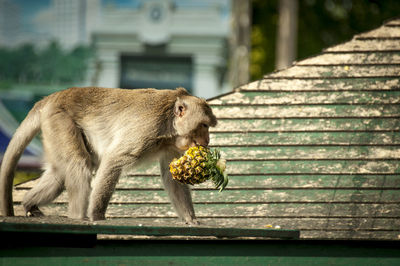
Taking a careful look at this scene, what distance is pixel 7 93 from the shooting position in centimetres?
1435

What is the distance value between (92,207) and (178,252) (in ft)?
3.05

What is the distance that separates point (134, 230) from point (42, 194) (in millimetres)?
1820

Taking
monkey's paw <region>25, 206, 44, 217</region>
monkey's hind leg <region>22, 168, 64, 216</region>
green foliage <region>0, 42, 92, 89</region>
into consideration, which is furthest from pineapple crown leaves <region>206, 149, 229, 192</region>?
green foliage <region>0, 42, 92, 89</region>

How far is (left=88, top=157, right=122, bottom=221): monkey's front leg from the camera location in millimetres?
4492

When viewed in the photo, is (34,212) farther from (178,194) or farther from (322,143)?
(322,143)

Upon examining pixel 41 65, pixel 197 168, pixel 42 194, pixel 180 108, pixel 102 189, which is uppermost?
pixel 180 108

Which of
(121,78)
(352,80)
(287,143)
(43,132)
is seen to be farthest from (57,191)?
(121,78)

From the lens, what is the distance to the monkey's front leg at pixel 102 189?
14.7 feet

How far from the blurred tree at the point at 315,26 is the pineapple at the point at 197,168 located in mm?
11980

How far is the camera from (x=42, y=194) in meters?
4.95

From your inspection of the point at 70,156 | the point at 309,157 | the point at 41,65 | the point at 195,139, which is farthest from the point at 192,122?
the point at 41,65

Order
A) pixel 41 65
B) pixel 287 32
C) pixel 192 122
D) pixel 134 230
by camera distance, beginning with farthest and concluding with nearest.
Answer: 1. pixel 41 65
2. pixel 287 32
3. pixel 192 122
4. pixel 134 230

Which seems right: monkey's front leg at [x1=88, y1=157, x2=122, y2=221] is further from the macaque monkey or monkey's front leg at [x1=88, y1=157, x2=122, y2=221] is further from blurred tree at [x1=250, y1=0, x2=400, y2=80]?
blurred tree at [x1=250, y1=0, x2=400, y2=80]

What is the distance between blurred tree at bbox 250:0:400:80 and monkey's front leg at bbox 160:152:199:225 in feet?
37.7
